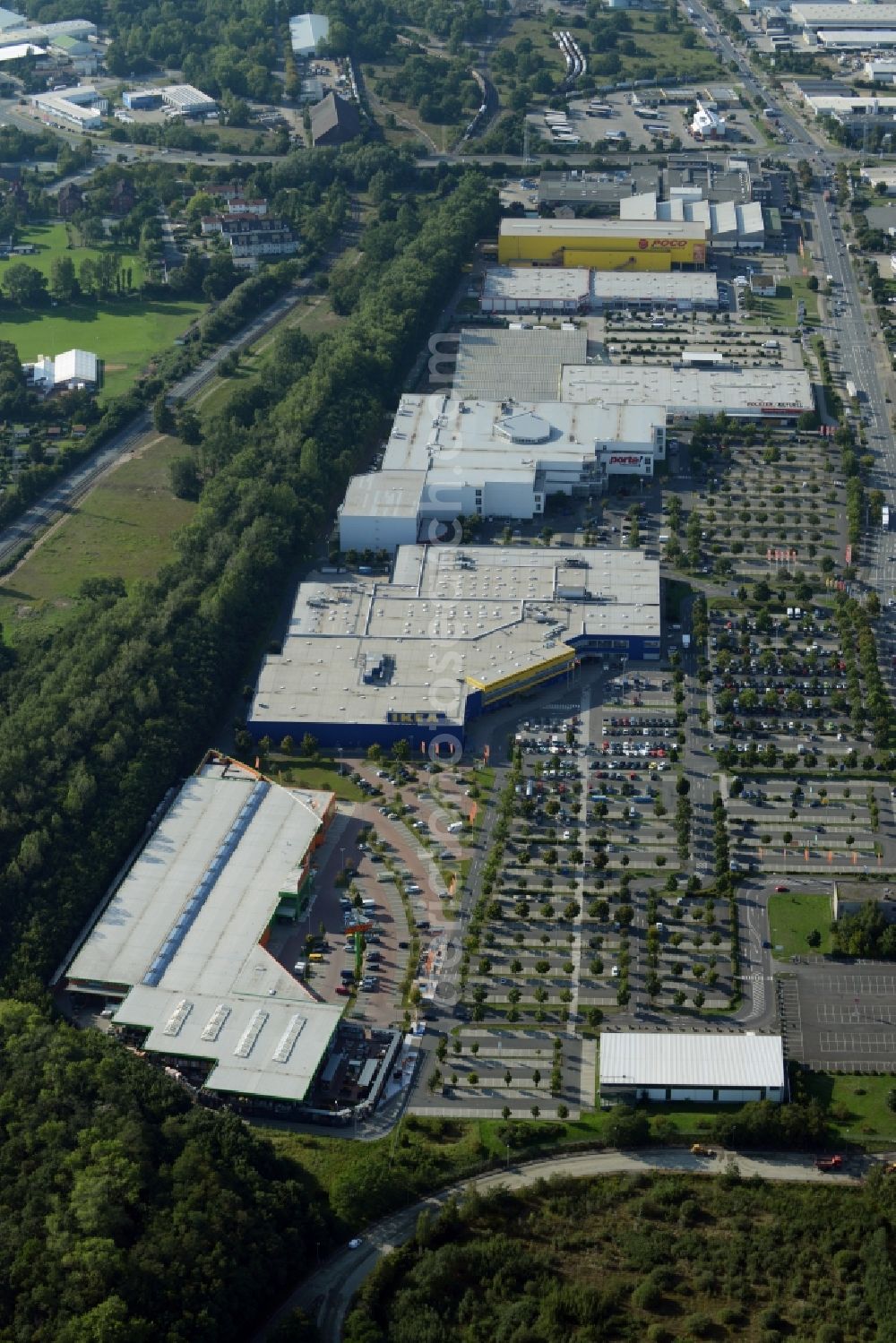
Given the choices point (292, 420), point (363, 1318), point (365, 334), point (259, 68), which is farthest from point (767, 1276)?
point (259, 68)

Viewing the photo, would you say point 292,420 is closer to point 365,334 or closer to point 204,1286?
point 365,334

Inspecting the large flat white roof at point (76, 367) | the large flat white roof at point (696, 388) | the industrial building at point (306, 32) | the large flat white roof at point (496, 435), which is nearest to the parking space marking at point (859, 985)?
the large flat white roof at point (496, 435)

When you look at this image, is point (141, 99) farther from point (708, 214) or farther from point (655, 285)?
point (655, 285)

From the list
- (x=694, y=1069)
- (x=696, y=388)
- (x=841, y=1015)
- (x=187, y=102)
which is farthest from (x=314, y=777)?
(x=187, y=102)

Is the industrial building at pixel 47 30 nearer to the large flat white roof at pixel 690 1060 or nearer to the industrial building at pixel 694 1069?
the large flat white roof at pixel 690 1060

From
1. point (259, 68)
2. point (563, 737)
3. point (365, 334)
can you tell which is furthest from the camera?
point (259, 68)

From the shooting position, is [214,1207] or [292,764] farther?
[292,764]

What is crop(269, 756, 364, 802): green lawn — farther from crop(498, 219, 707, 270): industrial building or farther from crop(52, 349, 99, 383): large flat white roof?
crop(498, 219, 707, 270): industrial building
